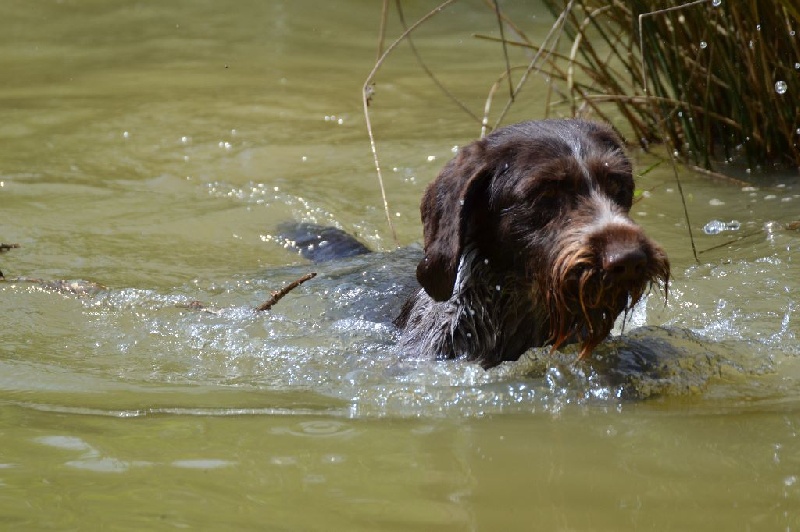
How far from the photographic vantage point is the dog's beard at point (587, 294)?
13.4ft

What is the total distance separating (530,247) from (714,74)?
3877 millimetres

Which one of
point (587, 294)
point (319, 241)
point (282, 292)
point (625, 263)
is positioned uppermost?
point (625, 263)

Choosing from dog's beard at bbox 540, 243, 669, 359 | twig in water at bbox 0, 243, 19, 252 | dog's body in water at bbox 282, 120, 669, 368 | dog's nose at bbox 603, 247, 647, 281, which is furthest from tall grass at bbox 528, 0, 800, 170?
twig in water at bbox 0, 243, 19, 252

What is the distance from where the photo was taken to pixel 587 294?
4.16 metres

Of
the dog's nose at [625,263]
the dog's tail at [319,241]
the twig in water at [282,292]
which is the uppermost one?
the dog's nose at [625,263]

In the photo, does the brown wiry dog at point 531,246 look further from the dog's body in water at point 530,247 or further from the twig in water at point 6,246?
the twig in water at point 6,246

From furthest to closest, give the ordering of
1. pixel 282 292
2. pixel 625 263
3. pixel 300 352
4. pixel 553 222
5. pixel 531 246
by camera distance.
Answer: pixel 282 292, pixel 300 352, pixel 531 246, pixel 553 222, pixel 625 263

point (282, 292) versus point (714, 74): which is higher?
A: point (714, 74)

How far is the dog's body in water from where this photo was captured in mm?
4117

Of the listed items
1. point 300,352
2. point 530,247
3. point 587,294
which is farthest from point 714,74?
point 587,294

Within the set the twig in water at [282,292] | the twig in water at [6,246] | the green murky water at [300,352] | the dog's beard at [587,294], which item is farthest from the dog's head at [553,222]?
the twig in water at [6,246]

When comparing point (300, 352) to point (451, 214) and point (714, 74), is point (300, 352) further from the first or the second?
point (714, 74)

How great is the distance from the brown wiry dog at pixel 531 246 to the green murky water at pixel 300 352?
22 centimetres

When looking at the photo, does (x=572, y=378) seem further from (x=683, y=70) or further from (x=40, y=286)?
(x=683, y=70)
